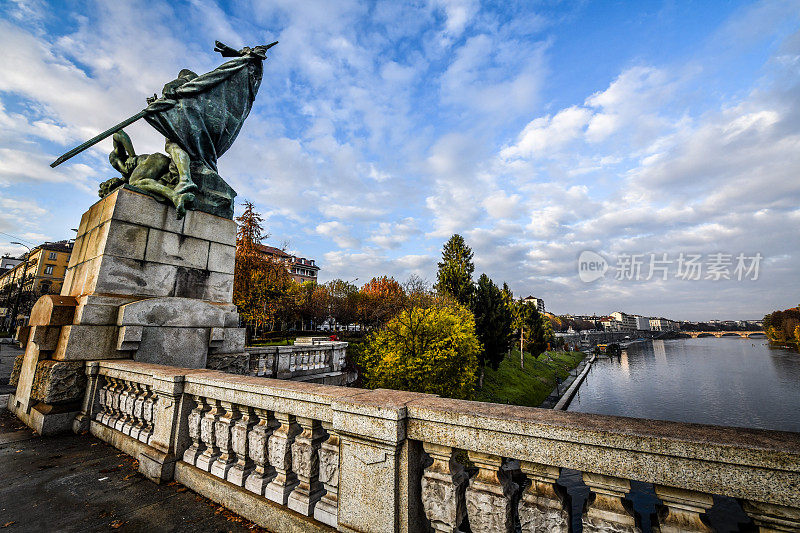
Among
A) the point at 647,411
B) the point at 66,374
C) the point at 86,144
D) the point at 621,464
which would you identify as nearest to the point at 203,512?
the point at 621,464

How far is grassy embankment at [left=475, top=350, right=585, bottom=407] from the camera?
27750 mm

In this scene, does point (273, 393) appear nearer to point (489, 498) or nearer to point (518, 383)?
point (489, 498)

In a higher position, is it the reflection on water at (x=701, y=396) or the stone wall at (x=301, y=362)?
the stone wall at (x=301, y=362)

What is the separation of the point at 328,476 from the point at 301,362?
30.9ft

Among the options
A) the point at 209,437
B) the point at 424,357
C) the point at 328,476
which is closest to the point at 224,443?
the point at 209,437

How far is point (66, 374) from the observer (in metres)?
5.70

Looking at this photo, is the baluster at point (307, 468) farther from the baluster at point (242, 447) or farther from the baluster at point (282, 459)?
the baluster at point (242, 447)

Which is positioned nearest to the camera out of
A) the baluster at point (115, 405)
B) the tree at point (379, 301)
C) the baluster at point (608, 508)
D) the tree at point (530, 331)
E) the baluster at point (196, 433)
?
the baluster at point (608, 508)

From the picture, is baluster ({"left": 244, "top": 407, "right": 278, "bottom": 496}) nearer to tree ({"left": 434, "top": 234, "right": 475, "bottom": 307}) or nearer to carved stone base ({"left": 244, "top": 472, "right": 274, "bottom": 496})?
carved stone base ({"left": 244, "top": 472, "right": 274, "bottom": 496})

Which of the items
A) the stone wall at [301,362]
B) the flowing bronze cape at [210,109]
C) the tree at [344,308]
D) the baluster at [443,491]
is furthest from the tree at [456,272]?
the baluster at [443,491]

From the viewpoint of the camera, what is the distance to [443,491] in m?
2.37

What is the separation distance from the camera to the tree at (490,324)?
30.0m

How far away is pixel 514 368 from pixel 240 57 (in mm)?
39660

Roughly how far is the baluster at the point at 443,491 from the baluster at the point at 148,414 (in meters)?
3.99
